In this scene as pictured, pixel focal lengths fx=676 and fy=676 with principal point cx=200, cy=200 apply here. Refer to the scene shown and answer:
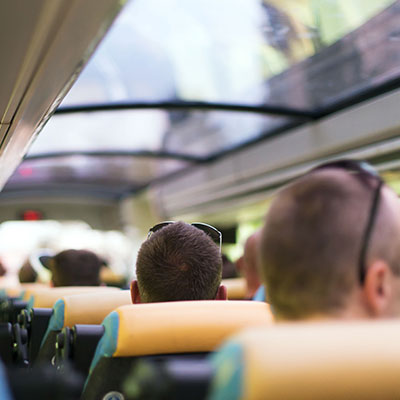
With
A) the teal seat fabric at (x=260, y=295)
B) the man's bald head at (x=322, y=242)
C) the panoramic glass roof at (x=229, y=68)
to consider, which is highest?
the panoramic glass roof at (x=229, y=68)

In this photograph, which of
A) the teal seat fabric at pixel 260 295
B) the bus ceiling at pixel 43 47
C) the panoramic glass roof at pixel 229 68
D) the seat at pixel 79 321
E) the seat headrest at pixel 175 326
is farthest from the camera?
the panoramic glass roof at pixel 229 68

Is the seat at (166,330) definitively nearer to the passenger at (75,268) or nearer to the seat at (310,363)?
the seat at (310,363)

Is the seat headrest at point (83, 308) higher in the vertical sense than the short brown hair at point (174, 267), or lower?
lower

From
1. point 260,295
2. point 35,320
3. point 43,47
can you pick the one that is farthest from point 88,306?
point 260,295

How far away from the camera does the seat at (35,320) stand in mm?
3576

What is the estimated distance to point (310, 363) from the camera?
2.91 ft

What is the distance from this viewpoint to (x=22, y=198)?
68.7 ft

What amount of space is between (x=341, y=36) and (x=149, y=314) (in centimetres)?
520

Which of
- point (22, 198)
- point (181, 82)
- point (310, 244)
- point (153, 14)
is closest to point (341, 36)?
point (153, 14)

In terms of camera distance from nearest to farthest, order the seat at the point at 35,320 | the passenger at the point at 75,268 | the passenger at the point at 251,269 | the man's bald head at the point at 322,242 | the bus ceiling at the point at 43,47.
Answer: the man's bald head at the point at 322,242
the bus ceiling at the point at 43,47
the seat at the point at 35,320
the passenger at the point at 251,269
the passenger at the point at 75,268

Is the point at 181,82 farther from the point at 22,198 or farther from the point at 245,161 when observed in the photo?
the point at 22,198

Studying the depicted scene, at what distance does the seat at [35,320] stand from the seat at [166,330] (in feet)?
5.39

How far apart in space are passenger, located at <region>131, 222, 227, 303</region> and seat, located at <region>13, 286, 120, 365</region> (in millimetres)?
1126

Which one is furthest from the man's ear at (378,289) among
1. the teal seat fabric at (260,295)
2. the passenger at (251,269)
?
the passenger at (251,269)
